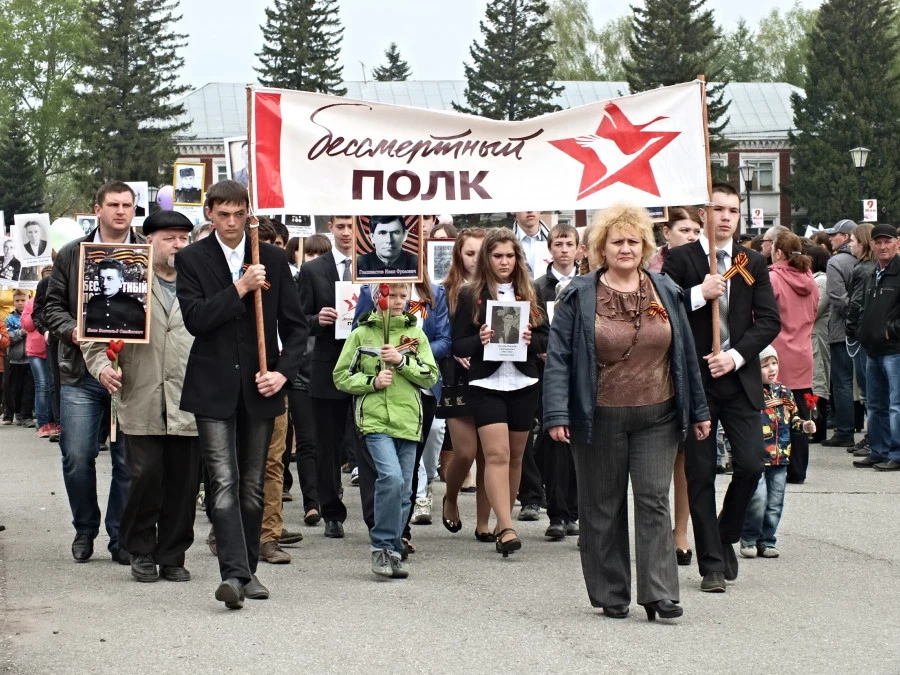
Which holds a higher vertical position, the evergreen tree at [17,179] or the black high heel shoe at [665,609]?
the evergreen tree at [17,179]

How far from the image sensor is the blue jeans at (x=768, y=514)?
9.22 m

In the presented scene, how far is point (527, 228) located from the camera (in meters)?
13.5

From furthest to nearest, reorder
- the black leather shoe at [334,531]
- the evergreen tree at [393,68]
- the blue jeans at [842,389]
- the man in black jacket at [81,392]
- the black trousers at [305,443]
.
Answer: the evergreen tree at [393,68] < the blue jeans at [842,389] < the black trousers at [305,443] < the black leather shoe at [334,531] < the man in black jacket at [81,392]

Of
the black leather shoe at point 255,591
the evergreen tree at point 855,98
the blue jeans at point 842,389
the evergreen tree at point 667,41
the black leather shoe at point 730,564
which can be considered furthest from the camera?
the evergreen tree at point 855,98

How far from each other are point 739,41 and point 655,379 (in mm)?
96380

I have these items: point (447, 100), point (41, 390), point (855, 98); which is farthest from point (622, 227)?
point (447, 100)

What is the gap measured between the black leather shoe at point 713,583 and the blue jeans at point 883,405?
651 centimetres

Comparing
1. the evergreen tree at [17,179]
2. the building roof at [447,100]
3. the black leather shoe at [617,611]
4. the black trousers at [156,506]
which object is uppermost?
the building roof at [447,100]

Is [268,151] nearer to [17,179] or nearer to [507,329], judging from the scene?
[507,329]

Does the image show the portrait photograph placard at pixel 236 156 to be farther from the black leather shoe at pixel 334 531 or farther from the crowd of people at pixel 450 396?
the black leather shoe at pixel 334 531

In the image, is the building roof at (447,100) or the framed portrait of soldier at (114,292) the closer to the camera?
the framed portrait of soldier at (114,292)

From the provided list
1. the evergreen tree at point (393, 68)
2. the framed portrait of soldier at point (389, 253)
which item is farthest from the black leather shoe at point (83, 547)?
the evergreen tree at point (393, 68)

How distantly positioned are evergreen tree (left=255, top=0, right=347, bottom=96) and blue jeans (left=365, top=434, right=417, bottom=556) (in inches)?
2480

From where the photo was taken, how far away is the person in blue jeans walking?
9.09 metres
